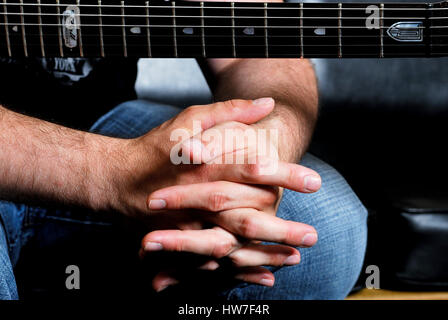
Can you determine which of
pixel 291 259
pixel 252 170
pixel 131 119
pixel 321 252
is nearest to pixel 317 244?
pixel 321 252

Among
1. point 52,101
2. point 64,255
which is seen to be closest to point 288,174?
point 64,255

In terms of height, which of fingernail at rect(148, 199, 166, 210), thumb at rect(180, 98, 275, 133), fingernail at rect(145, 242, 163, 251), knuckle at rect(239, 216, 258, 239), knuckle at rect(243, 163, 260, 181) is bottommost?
fingernail at rect(145, 242, 163, 251)

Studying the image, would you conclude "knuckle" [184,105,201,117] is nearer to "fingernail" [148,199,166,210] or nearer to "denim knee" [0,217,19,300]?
"fingernail" [148,199,166,210]

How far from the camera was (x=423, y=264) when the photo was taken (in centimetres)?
94

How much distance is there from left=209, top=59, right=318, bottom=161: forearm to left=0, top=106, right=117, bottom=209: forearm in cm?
22

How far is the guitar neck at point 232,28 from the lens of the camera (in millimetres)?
614

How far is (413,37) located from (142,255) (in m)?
0.44

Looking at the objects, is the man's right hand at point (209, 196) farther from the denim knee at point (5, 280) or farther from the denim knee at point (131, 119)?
the denim knee at point (131, 119)

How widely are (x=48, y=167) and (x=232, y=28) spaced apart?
0.28 metres

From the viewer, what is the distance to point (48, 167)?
0.58 metres

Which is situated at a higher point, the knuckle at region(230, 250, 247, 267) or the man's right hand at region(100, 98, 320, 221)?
the man's right hand at region(100, 98, 320, 221)

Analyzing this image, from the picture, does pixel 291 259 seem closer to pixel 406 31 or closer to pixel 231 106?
pixel 231 106

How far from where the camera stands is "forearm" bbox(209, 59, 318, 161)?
0.64m

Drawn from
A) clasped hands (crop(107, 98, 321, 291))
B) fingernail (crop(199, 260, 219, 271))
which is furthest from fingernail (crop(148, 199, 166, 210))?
fingernail (crop(199, 260, 219, 271))
